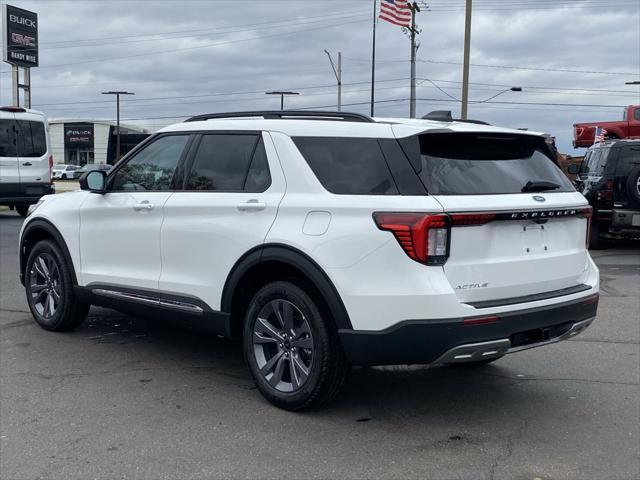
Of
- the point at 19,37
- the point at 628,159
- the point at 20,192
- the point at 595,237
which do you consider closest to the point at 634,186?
the point at 628,159

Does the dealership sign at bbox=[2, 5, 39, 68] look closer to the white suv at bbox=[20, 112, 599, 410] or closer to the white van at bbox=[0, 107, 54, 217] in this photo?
the white van at bbox=[0, 107, 54, 217]

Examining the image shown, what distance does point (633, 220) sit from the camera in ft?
40.4

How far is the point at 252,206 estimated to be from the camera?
15.0ft

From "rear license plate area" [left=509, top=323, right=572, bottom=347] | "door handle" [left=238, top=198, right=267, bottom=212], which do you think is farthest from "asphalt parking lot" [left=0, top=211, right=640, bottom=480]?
"door handle" [left=238, top=198, right=267, bottom=212]

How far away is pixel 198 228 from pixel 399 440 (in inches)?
75.6

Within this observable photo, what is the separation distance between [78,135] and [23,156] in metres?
82.2

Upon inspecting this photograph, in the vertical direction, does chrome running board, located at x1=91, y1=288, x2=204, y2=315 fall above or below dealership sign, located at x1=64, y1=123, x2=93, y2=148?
below

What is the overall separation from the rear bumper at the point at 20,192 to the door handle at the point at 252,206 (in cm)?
1425

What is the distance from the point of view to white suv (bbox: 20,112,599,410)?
3.91m

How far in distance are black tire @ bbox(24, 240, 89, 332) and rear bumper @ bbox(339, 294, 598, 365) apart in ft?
10.2

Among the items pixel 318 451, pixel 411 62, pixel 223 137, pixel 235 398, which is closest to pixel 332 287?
pixel 318 451

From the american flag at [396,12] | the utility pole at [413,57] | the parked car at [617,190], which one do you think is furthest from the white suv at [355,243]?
the utility pole at [413,57]

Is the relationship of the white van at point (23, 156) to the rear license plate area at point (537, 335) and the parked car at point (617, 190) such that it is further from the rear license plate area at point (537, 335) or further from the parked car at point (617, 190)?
the rear license plate area at point (537, 335)

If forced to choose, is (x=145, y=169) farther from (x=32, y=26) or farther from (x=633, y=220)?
(x=32, y=26)
